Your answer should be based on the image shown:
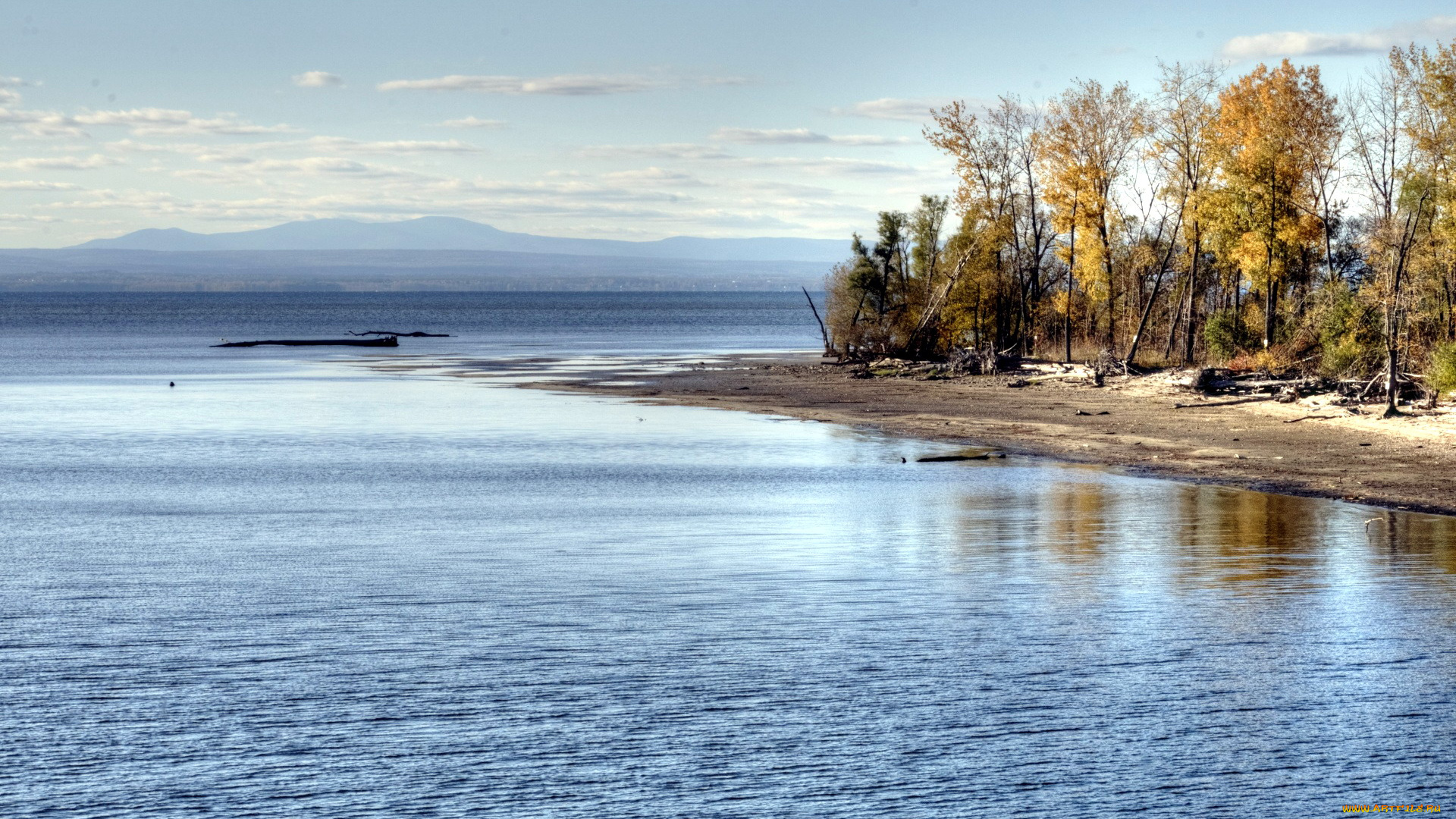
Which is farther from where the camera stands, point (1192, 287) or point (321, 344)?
point (321, 344)

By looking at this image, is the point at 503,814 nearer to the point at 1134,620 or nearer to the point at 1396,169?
the point at 1134,620

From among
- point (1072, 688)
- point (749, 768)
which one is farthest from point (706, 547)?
point (749, 768)

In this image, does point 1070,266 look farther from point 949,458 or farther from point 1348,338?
point 949,458

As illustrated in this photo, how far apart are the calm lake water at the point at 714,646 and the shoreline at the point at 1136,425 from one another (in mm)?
2086

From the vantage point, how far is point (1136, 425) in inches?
1304

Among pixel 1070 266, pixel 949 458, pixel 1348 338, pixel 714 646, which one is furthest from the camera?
pixel 1070 266

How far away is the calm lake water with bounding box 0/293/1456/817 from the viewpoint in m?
8.55

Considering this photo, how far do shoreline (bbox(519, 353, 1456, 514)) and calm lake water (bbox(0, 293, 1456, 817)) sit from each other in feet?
6.84

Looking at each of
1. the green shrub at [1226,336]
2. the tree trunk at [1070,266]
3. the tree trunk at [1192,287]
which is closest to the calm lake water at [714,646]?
the green shrub at [1226,336]

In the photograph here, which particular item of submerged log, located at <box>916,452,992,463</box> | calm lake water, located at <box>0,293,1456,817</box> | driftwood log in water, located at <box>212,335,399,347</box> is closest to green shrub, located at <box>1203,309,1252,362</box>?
submerged log, located at <box>916,452,992,463</box>

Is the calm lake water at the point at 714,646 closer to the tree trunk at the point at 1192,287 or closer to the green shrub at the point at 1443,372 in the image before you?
the green shrub at the point at 1443,372

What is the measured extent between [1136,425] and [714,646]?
23670 millimetres

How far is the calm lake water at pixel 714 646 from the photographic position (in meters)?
8.55

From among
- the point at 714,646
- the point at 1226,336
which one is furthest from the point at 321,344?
the point at 714,646
